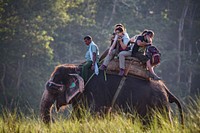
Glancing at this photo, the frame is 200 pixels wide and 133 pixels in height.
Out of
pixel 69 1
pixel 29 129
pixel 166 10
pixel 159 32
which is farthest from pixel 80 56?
pixel 29 129

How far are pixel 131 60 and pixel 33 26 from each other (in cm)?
1841

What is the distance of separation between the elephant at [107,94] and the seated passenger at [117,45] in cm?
27

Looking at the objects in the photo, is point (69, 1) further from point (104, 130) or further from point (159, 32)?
point (104, 130)

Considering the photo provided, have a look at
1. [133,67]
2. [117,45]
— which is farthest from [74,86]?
[133,67]

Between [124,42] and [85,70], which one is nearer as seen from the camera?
[124,42]

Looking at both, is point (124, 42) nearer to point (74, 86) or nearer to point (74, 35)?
point (74, 86)

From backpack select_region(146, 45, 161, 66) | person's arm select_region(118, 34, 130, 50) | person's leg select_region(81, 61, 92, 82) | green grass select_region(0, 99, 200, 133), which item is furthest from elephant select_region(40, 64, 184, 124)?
green grass select_region(0, 99, 200, 133)

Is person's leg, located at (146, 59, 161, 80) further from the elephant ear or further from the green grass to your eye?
the green grass

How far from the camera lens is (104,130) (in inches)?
292

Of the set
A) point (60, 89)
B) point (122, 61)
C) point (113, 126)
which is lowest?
point (113, 126)

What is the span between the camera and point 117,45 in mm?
10297

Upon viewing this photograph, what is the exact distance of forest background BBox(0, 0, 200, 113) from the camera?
2786 centimetres

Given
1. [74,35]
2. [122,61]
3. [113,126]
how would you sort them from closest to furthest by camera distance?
[113,126] < [122,61] < [74,35]

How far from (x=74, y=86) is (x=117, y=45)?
1.15 meters
